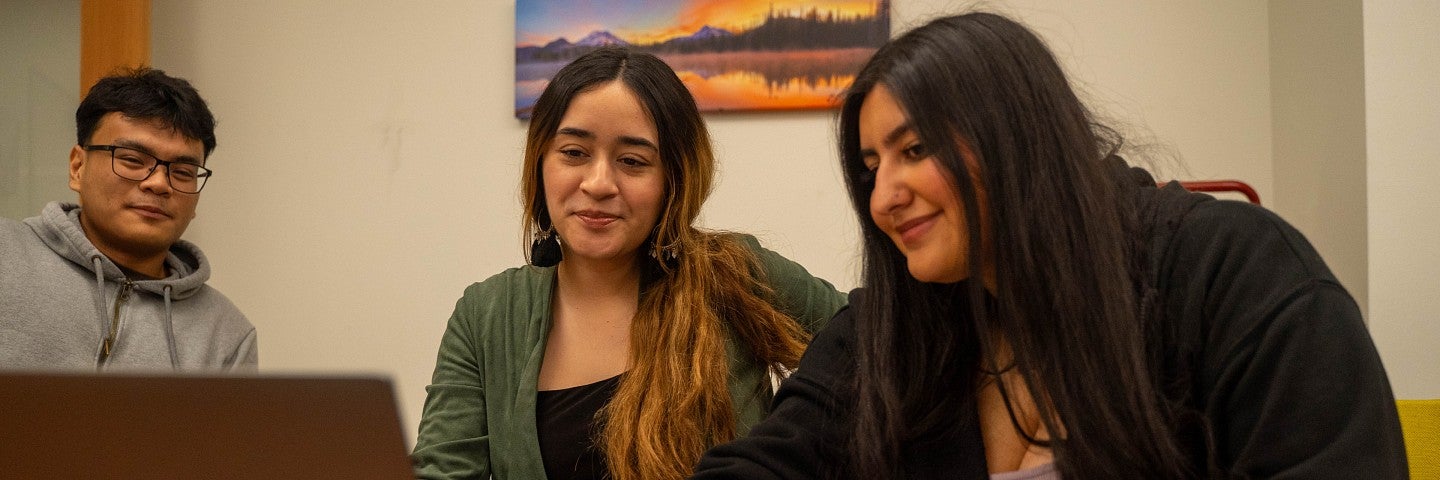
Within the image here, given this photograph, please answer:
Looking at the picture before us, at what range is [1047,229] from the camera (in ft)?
3.22

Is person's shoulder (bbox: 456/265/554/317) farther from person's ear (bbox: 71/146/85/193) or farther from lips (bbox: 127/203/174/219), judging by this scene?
person's ear (bbox: 71/146/85/193)

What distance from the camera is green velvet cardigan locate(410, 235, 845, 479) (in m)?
1.44

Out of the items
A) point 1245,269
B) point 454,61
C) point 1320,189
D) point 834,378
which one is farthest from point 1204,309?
point 454,61

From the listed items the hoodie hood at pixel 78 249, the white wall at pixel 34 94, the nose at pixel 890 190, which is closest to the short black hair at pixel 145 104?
the hoodie hood at pixel 78 249

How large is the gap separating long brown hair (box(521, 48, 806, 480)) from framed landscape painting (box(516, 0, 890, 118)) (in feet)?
2.67

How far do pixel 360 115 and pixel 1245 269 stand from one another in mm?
2176

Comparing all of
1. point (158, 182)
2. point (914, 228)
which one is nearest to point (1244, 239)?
point (914, 228)

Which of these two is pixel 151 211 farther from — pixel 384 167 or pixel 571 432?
pixel 571 432

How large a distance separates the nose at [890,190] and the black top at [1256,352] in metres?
0.23

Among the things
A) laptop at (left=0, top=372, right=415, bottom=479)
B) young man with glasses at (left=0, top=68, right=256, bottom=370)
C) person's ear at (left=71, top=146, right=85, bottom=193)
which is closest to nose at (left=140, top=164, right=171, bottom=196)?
young man with glasses at (left=0, top=68, right=256, bottom=370)

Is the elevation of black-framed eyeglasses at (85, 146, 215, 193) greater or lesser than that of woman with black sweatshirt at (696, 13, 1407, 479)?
greater

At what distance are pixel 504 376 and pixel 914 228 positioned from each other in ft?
2.32

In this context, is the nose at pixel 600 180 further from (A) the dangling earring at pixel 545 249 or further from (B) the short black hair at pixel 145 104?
(B) the short black hair at pixel 145 104

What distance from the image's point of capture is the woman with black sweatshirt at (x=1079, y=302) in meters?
0.88
